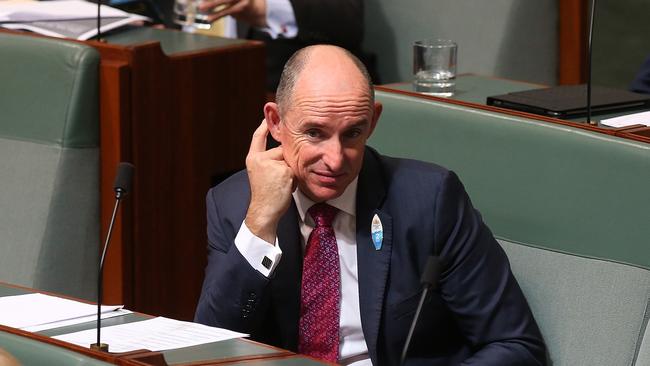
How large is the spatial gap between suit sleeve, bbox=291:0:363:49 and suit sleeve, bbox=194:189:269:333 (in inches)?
56.3

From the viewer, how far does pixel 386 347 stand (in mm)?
2066

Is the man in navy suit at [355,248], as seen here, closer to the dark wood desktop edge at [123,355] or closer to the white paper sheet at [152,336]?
the white paper sheet at [152,336]

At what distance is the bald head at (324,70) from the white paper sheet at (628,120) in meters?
0.52

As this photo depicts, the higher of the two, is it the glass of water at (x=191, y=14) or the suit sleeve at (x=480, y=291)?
the glass of water at (x=191, y=14)

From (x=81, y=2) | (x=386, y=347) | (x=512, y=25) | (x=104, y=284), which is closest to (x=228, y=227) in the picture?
(x=386, y=347)

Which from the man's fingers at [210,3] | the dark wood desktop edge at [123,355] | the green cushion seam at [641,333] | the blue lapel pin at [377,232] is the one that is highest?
the man's fingers at [210,3]

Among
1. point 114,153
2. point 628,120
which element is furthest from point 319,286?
point 114,153

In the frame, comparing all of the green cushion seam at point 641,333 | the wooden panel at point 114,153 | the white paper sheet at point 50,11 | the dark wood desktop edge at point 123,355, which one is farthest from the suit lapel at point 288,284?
the white paper sheet at point 50,11

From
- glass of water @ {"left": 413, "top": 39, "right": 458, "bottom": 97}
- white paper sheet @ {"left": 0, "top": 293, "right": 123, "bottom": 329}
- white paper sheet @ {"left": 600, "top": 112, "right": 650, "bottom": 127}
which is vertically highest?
glass of water @ {"left": 413, "top": 39, "right": 458, "bottom": 97}

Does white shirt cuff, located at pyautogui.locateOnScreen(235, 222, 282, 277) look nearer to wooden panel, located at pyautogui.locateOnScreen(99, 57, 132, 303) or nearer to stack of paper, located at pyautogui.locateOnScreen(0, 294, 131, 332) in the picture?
stack of paper, located at pyautogui.locateOnScreen(0, 294, 131, 332)

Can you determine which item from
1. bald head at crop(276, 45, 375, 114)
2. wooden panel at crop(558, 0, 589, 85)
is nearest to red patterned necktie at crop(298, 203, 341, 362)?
bald head at crop(276, 45, 375, 114)

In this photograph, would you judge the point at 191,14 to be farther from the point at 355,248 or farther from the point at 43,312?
the point at 43,312

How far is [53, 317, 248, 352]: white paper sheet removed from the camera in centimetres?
169

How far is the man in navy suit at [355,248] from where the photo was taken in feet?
6.61
